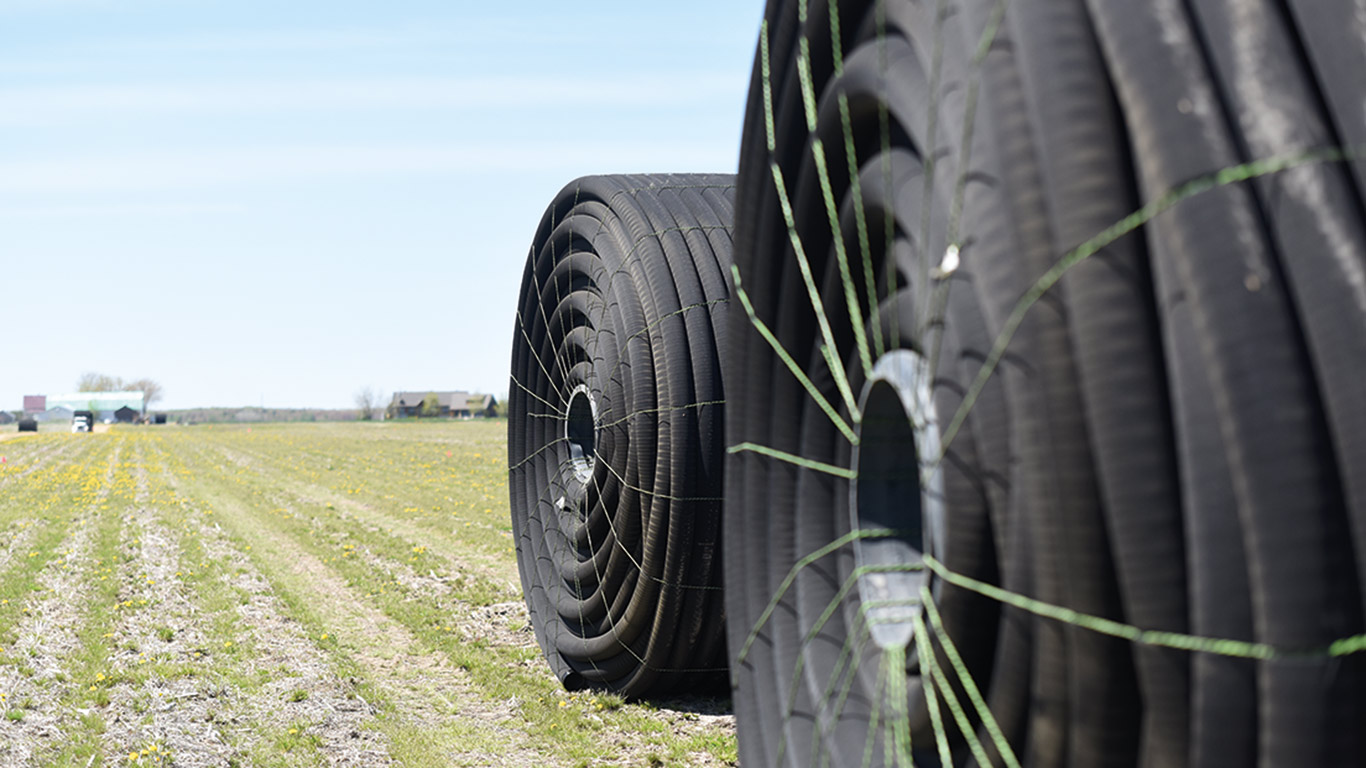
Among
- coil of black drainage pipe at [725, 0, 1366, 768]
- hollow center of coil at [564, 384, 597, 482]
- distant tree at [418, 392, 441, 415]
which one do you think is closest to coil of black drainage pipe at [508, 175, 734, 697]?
hollow center of coil at [564, 384, 597, 482]

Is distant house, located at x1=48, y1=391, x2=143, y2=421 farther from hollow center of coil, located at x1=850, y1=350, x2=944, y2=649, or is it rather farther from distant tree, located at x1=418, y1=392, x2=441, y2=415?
hollow center of coil, located at x1=850, y1=350, x2=944, y2=649

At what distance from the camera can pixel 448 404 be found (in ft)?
359

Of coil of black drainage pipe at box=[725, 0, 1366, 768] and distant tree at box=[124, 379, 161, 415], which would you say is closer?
coil of black drainage pipe at box=[725, 0, 1366, 768]

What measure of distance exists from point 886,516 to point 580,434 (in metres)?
3.60

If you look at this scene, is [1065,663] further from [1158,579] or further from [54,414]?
[54,414]

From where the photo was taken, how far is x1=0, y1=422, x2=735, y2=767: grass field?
15.8 ft

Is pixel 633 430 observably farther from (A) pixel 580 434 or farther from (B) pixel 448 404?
(B) pixel 448 404

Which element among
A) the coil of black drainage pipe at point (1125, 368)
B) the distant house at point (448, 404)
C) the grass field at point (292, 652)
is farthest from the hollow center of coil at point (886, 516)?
the distant house at point (448, 404)

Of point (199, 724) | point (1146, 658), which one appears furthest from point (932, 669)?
point (199, 724)

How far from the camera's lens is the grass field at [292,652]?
4.80m

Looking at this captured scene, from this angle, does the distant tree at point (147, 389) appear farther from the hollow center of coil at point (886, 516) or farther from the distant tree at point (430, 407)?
the hollow center of coil at point (886, 516)

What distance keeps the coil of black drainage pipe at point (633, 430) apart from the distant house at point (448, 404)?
9764 cm

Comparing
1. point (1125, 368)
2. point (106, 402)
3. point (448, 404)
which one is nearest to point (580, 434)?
point (1125, 368)

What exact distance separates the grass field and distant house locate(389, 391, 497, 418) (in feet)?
297
